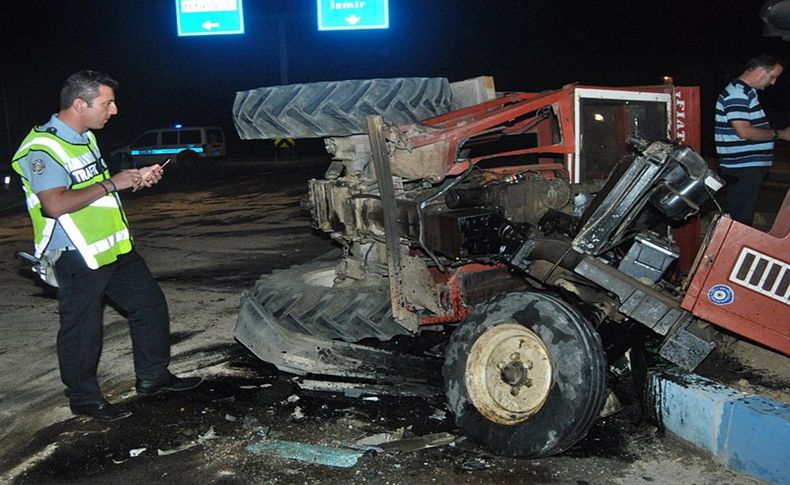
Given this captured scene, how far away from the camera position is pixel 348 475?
11.9ft

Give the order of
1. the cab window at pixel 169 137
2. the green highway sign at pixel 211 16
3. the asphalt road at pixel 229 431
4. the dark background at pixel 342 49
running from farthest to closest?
the dark background at pixel 342 49, the cab window at pixel 169 137, the green highway sign at pixel 211 16, the asphalt road at pixel 229 431

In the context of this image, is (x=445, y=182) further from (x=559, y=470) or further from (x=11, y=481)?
(x=11, y=481)

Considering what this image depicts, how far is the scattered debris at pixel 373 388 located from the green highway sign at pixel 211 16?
78.8 feet

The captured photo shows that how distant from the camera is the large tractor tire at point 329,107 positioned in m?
5.11

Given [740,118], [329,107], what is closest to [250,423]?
A: [329,107]

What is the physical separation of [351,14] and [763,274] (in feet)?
80.7

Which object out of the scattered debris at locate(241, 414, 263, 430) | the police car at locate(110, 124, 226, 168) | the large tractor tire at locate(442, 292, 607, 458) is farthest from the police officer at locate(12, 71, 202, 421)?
the police car at locate(110, 124, 226, 168)

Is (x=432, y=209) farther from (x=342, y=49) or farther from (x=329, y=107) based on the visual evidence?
(x=342, y=49)

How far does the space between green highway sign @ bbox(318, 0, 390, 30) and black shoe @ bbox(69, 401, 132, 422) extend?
922 inches

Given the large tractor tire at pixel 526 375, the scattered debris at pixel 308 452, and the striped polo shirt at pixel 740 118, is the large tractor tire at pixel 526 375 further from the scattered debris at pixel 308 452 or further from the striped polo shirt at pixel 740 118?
the striped polo shirt at pixel 740 118

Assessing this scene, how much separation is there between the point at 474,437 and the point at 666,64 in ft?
95.2

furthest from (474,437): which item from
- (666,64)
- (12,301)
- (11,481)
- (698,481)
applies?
(666,64)

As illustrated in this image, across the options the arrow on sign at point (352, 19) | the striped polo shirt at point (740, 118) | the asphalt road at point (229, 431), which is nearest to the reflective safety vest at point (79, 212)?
the asphalt road at point (229, 431)

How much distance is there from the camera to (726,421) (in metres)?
3.52
